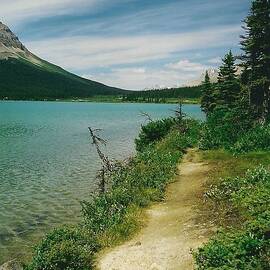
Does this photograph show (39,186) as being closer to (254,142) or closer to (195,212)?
(254,142)

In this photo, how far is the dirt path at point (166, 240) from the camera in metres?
15.2

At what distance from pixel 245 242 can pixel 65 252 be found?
610 centimetres

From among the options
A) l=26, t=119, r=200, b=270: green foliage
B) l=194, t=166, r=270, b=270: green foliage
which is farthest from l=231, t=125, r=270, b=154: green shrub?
l=194, t=166, r=270, b=270: green foliage

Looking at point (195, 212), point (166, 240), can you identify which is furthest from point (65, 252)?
point (195, 212)

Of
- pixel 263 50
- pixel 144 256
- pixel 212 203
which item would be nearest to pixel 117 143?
pixel 263 50

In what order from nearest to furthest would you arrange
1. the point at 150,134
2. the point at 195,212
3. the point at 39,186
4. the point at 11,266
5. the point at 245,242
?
the point at 245,242
the point at 11,266
the point at 195,212
the point at 39,186
the point at 150,134

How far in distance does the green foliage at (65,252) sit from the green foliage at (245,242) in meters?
4.27

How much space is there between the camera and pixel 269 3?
146 ft

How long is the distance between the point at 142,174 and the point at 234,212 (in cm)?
953

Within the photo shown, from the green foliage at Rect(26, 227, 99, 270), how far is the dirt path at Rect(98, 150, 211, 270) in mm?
665

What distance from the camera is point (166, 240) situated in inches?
674

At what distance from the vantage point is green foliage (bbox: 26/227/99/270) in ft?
50.2

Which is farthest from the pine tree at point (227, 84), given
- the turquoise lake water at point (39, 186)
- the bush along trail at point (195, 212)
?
the bush along trail at point (195, 212)

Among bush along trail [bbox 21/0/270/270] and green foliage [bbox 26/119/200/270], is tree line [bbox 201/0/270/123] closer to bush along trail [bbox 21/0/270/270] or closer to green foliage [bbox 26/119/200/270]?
bush along trail [bbox 21/0/270/270]
